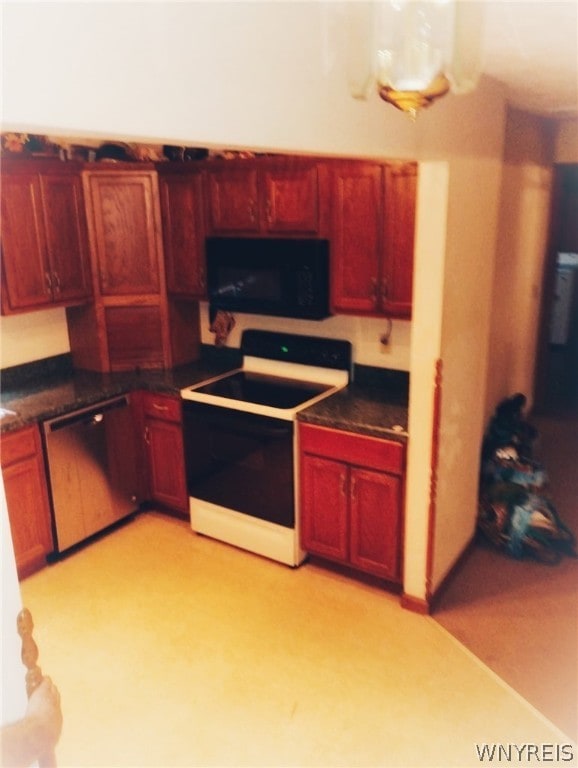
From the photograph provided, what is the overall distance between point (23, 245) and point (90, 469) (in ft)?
4.11

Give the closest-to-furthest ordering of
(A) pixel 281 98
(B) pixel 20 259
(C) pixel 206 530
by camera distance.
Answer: (A) pixel 281 98 < (B) pixel 20 259 < (C) pixel 206 530

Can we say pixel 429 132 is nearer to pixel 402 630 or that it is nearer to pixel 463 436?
pixel 463 436

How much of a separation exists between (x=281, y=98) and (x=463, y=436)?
→ 201 centimetres

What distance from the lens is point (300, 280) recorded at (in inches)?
129

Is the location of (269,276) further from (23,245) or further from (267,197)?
(23,245)

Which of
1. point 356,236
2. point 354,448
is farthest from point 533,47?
point 354,448

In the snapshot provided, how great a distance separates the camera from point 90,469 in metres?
3.52

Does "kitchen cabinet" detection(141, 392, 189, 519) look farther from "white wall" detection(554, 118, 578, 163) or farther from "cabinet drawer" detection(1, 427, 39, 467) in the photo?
"white wall" detection(554, 118, 578, 163)

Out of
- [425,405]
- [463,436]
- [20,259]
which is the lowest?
[463,436]

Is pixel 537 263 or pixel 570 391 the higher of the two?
pixel 537 263

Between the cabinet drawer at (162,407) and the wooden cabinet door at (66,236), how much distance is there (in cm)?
72

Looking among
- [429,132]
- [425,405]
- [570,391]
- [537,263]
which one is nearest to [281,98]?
[429,132]

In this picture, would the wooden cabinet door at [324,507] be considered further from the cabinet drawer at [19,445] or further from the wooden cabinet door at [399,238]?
the cabinet drawer at [19,445]

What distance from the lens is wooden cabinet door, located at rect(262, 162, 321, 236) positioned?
3.17 metres
